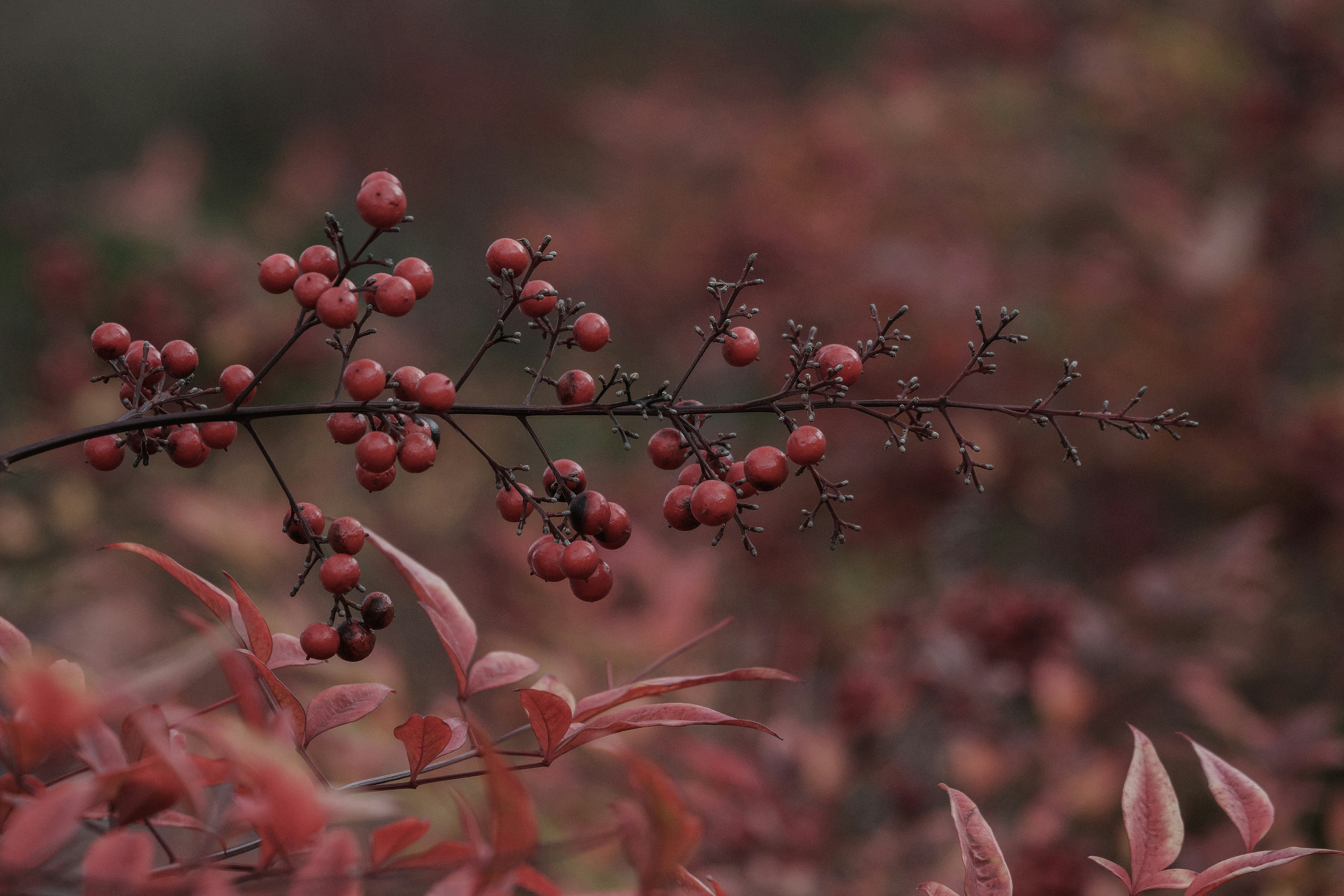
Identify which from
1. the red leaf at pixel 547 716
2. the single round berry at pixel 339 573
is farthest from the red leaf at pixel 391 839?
the single round berry at pixel 339 573

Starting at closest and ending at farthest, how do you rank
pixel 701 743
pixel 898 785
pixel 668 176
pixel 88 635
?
pixel 898 785, pixel 701 743, pixel 88 635, pixel 668 176

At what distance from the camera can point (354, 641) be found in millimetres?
748

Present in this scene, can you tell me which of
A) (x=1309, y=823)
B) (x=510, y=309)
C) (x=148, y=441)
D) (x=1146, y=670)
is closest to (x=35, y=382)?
(x=148, y=441)

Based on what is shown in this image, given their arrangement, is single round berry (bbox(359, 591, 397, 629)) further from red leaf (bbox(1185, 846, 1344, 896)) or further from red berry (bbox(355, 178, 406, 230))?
red leaf (bbox(1185, 846, 1344, 896))

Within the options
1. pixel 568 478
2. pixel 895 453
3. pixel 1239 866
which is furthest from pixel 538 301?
pixel 895 453

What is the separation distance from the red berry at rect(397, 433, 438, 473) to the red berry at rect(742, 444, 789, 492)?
23 cm

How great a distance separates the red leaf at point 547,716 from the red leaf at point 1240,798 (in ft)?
1.59

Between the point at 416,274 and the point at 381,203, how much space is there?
2.3 inches

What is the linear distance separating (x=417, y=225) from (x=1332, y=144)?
13.6ft

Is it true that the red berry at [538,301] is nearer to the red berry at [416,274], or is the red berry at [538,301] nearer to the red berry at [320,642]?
the red berry at [416,274]

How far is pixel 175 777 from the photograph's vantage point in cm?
50

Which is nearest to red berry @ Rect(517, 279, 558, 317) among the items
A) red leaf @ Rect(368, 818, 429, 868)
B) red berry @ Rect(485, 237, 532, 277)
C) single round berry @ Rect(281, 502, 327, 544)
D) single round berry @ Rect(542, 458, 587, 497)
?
red berry @ Rect(485, 237, 532, 277)

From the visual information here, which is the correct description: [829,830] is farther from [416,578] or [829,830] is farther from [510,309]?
[510,309]

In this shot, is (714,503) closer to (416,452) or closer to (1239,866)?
(416,452)
